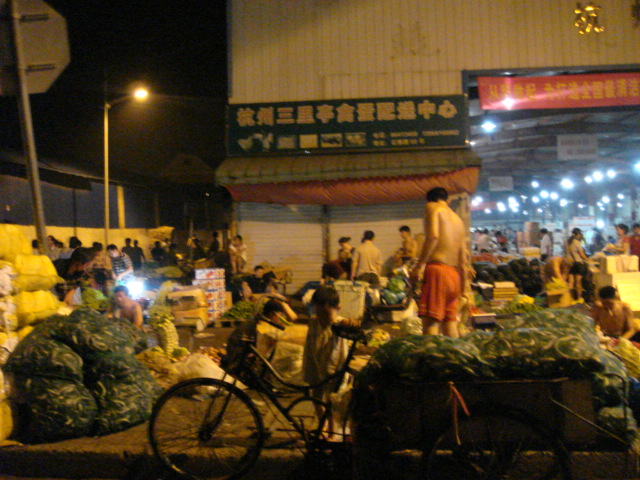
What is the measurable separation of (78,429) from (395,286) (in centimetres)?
648

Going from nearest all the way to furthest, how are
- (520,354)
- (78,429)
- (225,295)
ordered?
1. (520,354)
2. (78,429)
3. (225,295)

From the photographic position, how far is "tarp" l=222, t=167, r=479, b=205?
11.8 meters

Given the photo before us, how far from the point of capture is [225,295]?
440 inches

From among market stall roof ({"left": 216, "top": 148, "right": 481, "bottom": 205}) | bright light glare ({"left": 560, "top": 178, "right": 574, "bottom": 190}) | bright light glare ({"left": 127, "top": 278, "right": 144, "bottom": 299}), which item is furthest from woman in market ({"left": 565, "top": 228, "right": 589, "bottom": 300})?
bright light glare ({"left": 560, "top": 178, "right": 574, "bottom": 190})

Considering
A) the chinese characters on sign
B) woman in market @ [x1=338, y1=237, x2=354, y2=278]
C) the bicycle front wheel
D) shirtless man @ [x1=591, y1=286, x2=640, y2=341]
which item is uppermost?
the chinese characters on sign

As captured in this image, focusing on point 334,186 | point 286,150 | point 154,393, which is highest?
point 286,150

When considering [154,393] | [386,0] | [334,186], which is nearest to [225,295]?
[334,186]

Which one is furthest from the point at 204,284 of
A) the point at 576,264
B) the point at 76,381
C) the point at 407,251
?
the point at 576,264

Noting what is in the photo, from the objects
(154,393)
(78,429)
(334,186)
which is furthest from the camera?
(334,186)

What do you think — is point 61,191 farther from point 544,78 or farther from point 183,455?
point 183,455

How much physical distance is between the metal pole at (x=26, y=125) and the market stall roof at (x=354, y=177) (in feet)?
21.9

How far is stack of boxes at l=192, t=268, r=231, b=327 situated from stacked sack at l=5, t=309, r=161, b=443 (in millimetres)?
5258

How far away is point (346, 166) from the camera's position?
12.1 m

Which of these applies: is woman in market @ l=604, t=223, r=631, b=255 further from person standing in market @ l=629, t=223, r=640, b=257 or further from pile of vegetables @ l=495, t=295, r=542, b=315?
pile of vegetables @ l=495, t=295, r=542, b=315
